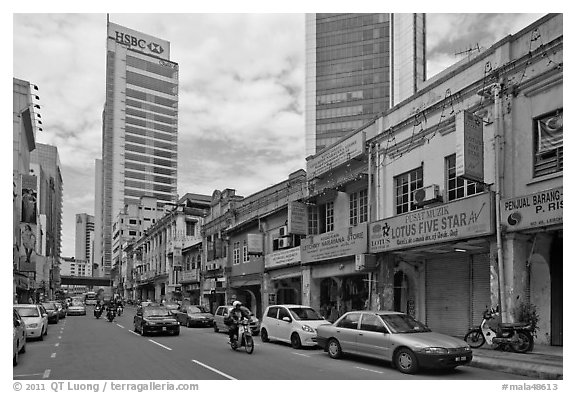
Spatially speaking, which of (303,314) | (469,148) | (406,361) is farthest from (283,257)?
(406,361)

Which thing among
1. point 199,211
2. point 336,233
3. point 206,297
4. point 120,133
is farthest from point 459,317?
point 120,133

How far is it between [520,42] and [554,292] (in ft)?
24.6

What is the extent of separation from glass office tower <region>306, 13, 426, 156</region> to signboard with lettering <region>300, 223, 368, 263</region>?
79.4 m

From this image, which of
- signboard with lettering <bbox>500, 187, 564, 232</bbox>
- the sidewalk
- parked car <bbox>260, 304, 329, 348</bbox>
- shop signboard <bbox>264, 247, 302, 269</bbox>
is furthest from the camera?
shop signboard <bbox>264, 247, 302, 269</bbox>

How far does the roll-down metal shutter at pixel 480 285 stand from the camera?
20.4m

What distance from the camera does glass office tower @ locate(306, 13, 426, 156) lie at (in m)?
108

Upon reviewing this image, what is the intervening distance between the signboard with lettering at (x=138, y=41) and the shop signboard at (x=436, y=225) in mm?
164753

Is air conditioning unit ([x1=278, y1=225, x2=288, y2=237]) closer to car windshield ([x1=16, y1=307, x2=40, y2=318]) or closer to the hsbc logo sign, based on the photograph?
car windshield ([x1=16, y1=307, x2=40, y2=318])

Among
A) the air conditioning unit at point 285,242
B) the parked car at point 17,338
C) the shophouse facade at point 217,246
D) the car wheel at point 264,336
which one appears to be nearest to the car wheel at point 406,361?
the car wheel at point 264,336

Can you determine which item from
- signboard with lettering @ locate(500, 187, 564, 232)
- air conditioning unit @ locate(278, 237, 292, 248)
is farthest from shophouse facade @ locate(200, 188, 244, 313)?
signboard with lettering @ locate(500, 187, 564, 232)

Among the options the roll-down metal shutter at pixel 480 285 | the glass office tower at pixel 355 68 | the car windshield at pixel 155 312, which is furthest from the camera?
the glass office tower at pixel 355 68

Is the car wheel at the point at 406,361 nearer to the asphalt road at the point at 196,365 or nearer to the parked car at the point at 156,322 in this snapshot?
the asphalt road at the point at 196,365

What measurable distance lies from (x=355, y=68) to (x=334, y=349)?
333ft

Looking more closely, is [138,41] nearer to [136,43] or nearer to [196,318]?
[136,43]
